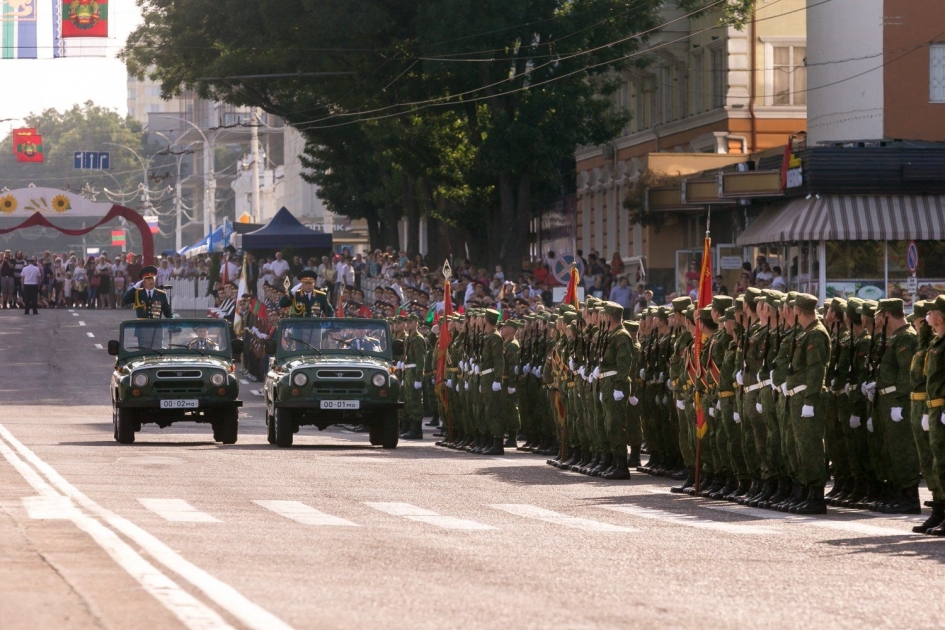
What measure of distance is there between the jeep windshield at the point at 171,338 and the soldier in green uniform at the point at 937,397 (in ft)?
44.5

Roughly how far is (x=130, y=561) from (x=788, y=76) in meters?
39.1

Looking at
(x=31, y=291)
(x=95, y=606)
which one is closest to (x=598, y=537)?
(x=95, y=606)

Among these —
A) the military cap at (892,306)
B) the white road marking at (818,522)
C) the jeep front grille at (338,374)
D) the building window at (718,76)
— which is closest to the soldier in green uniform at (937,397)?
the white road marking at (818,522)

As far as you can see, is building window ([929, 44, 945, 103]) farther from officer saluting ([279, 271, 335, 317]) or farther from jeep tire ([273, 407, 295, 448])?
jeep tire ([273, 407, 295, 448])

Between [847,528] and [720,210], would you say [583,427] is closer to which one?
[847,528]

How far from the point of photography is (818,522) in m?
16.0

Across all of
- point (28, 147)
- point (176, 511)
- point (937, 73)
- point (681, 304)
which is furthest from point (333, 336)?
point (28, 147)

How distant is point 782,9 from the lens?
158 ft

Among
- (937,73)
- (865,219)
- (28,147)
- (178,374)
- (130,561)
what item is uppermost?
(28,147)

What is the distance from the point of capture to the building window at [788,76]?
48156 mm

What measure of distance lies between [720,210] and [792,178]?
6.07m

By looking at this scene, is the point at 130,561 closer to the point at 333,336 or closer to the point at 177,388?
the point at 177,388

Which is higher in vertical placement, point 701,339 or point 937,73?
point 937,73

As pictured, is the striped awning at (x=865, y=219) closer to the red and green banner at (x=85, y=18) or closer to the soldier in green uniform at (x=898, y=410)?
the soldier in green uniform at (x=898, y=410)
